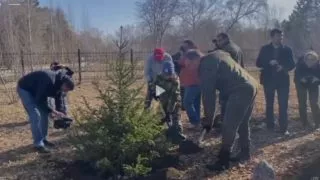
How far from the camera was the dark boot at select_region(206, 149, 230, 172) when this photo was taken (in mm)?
5316

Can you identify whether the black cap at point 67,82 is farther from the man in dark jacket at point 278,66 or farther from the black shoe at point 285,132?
the black shoe at point 285,132

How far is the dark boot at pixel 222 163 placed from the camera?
532 cm

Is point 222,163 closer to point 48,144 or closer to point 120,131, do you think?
point 120,131

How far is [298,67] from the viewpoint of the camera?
7555mm

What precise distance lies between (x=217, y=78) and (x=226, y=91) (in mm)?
341

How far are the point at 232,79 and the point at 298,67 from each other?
2.96 m

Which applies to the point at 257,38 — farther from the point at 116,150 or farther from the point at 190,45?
the point at 116,150

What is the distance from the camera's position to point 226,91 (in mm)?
5270

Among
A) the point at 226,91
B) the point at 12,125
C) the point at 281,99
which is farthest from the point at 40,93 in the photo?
the point at 281,99

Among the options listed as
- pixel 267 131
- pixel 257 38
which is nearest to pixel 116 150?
pixel 267 131

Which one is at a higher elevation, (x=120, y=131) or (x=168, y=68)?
(x=168, y=68)

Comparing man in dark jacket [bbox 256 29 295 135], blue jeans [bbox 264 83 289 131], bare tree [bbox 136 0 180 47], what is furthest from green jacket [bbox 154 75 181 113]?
bare tree [bbox 136 0 180 47]

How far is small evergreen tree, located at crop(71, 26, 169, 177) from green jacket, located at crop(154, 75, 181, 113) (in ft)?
4.37

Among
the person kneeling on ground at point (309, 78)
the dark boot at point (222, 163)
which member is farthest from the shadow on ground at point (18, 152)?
the person kneeling on ground at point (309, 78)
